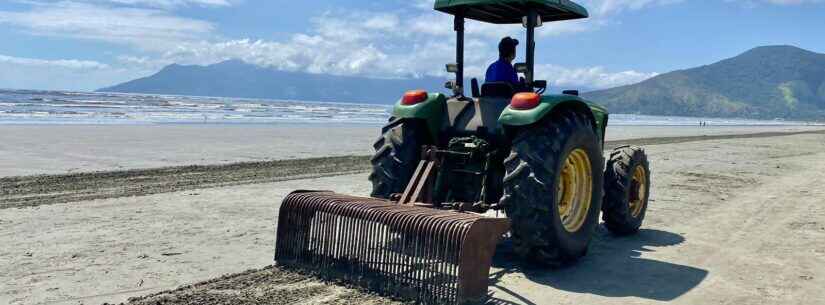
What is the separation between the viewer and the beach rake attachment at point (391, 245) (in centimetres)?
414

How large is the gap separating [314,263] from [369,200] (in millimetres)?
619

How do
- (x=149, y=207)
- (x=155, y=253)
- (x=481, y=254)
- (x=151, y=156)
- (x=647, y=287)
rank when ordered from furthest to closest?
1. (x=151, y=156)
2. (x=149, y=207)
3. (x=155, y=253)
4. (x=647, y=287)
5. (x=481, y=254)

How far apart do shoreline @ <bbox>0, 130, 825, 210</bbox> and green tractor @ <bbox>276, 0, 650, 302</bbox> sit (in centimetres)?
466

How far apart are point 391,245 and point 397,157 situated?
1.27 m

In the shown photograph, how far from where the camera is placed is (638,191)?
6.93m

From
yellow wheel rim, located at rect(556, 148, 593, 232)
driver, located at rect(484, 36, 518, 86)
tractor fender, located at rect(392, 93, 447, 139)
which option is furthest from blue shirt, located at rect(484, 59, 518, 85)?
yellow wheel rim, located at rect(556, 148, 593, 232)

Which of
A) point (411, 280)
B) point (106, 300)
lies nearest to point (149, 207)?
point (106, 300)

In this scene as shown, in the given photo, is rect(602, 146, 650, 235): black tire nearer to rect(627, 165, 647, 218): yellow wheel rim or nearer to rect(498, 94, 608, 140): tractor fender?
rect(627, 165, 647, 218): yellow wheel rim

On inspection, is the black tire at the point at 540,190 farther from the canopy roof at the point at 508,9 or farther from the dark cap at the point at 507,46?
the canopy roof at the point at 508,9

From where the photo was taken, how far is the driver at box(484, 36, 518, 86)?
577cm

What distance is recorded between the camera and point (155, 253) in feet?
18.4

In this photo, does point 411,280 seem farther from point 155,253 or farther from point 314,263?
point 155,253

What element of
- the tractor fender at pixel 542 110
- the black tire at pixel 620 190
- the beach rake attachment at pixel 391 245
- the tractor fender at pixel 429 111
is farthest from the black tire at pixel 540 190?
the black tire at pixel 620 190

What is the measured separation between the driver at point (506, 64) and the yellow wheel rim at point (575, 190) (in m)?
0.87
